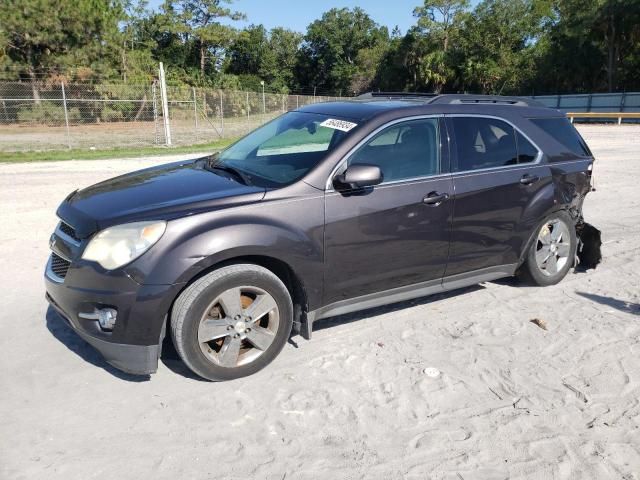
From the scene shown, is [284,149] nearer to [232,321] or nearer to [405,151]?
[405,151]

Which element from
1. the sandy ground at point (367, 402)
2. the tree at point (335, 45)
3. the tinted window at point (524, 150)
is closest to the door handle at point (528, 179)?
the tinted window at point (524, 150)

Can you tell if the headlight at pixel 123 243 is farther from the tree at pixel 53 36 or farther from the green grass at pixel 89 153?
the tree at pixel 53 36

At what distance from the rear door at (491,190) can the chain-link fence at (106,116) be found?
17622 millimetres

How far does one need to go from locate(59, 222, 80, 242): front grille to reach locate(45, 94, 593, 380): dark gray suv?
0.02 m

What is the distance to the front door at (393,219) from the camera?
382 centimetres

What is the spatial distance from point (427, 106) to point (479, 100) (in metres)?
0.69

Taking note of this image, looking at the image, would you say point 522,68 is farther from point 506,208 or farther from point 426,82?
point 506,208

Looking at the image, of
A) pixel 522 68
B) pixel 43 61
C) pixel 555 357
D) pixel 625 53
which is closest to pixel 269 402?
pixel 555 357

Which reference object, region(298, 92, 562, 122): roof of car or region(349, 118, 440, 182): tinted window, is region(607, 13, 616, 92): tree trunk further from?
region(349, 118, 440, 182): tinted window

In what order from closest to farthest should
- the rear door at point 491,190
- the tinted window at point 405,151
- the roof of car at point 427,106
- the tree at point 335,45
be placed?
1. the tinted window at point 405,151
2. the roof of car at point 427,106
3. the rear door at point 491,190
4. the tree at point 335,45

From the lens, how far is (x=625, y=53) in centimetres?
4388

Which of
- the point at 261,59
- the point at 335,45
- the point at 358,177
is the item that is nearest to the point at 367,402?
the point at 358,177

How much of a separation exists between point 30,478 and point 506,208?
3.96 meters

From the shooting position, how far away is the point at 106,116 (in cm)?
2259
